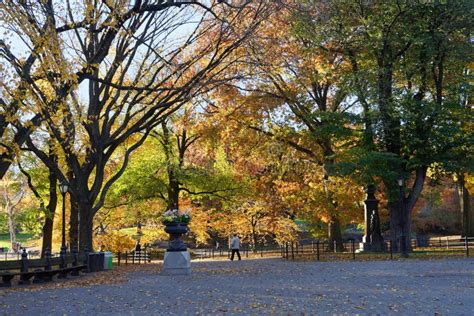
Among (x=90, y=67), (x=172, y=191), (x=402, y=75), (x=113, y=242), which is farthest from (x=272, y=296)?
(x=113, y=242)

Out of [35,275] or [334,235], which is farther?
[334,235]

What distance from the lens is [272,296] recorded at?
1211 centimetres

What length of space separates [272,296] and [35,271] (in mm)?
9230

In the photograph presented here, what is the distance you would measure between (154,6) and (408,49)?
19.8 metres

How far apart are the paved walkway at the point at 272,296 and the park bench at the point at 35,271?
2.53 metres

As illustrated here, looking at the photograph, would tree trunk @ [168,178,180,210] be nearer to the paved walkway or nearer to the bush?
the bush

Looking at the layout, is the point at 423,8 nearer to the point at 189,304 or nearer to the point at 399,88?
the point at 399,88

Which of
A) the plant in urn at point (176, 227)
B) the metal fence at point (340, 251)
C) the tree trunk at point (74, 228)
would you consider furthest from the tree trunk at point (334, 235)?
the tree trunk at point (74, 228)

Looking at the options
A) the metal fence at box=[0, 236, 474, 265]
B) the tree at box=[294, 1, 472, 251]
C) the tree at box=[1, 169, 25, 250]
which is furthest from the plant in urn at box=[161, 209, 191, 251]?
the tree at box=[1, 169, 25, 250]

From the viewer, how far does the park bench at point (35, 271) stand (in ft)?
55.4

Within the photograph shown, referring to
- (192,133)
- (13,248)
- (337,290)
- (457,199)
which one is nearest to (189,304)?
(337,290)

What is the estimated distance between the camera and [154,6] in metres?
12.0

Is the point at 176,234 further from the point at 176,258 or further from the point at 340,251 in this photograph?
the point at 340,251

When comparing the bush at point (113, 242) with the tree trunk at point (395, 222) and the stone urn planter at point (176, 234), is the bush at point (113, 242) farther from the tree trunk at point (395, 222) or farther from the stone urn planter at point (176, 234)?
Result: the tree trunk at point (395, 222)
